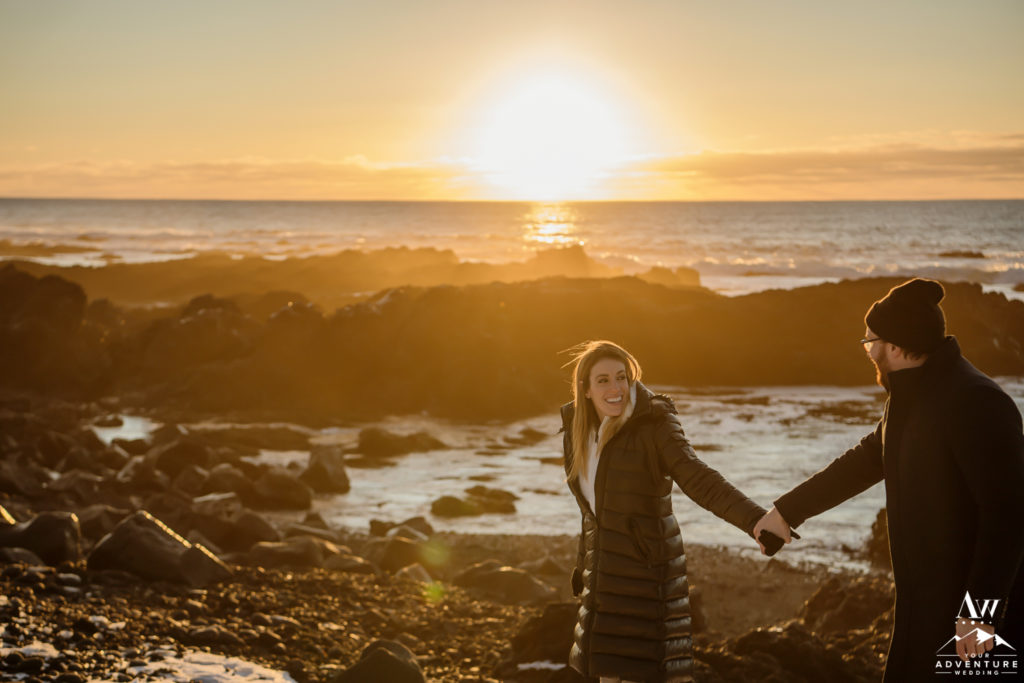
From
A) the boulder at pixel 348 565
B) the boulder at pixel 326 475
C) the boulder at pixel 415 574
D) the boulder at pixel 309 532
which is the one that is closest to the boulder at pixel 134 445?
the boulder at pixel 326 475

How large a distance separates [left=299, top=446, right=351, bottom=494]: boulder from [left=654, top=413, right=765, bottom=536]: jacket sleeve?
13.7m

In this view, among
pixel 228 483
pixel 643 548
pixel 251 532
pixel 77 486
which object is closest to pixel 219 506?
pixel 251 532

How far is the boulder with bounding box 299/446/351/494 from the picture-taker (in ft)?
58.0

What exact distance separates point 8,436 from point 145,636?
40.6 feet

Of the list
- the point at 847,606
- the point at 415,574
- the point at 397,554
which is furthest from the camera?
the point at 397,554

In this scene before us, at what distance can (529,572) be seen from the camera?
12.4 m

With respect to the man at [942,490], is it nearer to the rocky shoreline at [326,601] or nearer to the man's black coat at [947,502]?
the man's black coat at [947,502]

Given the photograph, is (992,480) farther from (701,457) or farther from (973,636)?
(701,457)

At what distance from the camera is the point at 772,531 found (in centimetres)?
458

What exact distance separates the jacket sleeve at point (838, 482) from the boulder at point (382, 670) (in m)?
3.77

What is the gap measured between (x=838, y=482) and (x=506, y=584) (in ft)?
24.3

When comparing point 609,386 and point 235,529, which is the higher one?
point 609,386

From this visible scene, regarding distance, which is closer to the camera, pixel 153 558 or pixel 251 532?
pixel 153 558

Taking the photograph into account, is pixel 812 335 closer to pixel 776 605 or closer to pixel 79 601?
pixel 776 605
